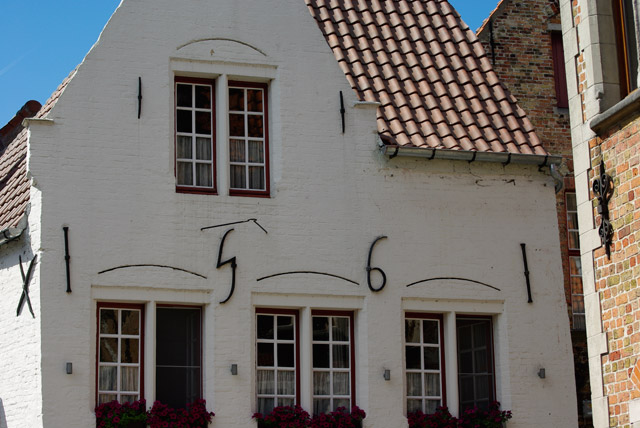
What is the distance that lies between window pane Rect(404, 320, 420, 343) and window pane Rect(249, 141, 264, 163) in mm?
2623

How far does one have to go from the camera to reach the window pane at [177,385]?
46.7ft

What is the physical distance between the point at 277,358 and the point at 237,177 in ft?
7.16

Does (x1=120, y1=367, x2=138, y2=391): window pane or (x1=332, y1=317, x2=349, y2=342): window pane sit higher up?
(x1=332, y1=317, x2=349, y2=342): window pane

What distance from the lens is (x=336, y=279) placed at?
49.1ft

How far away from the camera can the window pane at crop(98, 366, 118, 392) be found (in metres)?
14.0

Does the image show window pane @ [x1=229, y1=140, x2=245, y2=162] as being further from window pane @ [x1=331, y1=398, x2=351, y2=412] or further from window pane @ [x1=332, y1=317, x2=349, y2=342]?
window pane @ [x1=331, y1=398, x2=351, y2=412]

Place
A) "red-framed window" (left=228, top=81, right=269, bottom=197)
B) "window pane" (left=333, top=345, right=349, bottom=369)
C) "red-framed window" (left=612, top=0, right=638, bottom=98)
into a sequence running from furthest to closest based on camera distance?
"red-framed window" (left=228, top=81, right=269, bottom=197) < "window pane" (left=333, top=345, right=349, bottom=369) < "red-framed window" (left=612, top=0, right=638, bottom=98)

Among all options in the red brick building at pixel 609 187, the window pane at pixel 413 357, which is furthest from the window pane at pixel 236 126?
the red brick building at pixel 609 187

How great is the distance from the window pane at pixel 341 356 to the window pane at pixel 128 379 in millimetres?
2356

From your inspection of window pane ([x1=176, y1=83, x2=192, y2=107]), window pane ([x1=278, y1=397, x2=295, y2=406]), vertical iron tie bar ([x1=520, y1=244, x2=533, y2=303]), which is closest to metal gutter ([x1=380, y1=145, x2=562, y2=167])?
vertical iron tie bar ([x1=520, y1=244, x2=533, y2=303])

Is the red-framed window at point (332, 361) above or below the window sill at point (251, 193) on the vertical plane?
below

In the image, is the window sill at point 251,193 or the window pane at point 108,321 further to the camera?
the window sill at point 251,193

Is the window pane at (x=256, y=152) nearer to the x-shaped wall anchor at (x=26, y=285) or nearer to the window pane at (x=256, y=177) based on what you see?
the window pane at (x=256, y=177)

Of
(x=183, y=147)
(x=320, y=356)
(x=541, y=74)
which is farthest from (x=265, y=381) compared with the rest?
(x=541, y=74)
